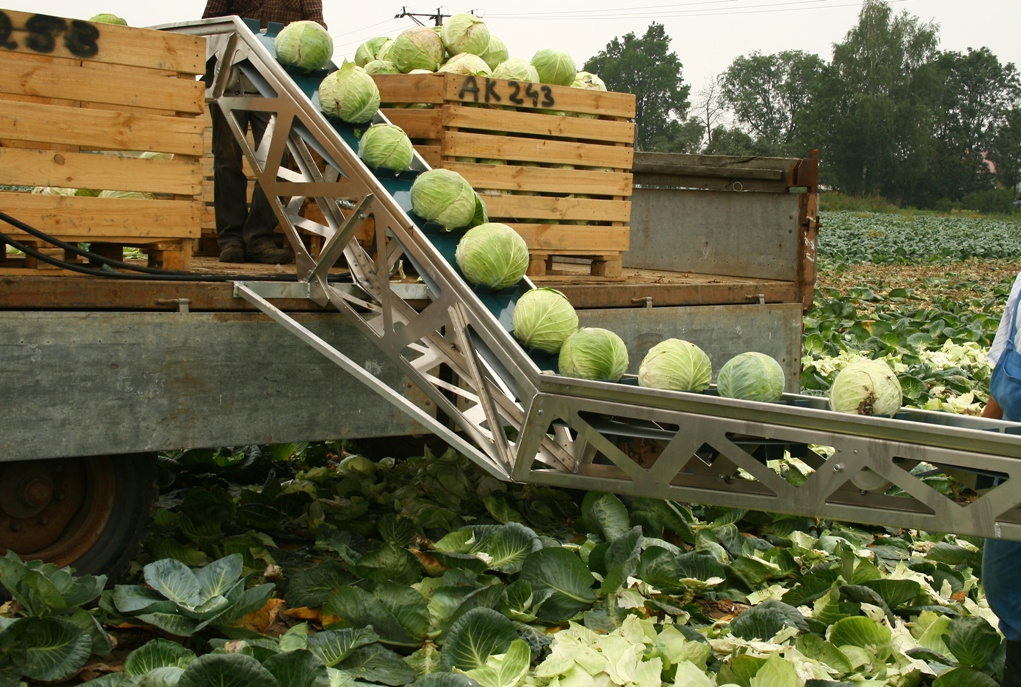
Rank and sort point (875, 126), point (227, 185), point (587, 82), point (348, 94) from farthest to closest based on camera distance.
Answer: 1. point (875, 126)
2. point (587, 82)
3. point (227, 185)
4. point (348, 94)

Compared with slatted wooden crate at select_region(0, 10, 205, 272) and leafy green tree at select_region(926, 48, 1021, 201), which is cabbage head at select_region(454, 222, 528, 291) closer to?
slatted wooden crate at select_region(0, 10, 205, 272)

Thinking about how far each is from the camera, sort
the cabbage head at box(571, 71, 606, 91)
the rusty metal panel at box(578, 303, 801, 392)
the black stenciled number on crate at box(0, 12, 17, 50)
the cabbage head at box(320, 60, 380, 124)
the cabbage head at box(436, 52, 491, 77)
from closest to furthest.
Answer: the black stenciled number on crate at box(0, 12, 17, 50) → the cabbage head at box(320, 60, 380, 124) → the rusty metal panel at box(578, 303, 801, 392) → the cabbage head at box(436, 52, 491, 77) → the cabbage head at box(571, 71, 606, 91)

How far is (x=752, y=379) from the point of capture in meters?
3.43

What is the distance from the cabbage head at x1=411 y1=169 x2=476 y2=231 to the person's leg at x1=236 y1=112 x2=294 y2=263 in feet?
4.09

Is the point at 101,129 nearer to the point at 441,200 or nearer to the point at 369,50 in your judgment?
the point at 441,200

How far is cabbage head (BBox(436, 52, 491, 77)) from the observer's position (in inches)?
227

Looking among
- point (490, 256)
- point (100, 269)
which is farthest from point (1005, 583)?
point (100, 269)

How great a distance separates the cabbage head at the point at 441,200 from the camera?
4422 mm

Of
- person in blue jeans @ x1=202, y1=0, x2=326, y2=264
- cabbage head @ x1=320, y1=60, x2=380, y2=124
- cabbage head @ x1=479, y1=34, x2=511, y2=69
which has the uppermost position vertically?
cabbage head @ x1=479, y1=34, x2=511, y2=69

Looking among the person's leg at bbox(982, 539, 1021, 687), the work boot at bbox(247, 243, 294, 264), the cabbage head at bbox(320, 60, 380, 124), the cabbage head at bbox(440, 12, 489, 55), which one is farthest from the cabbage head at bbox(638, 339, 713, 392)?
the cabbage head at bbox(440, 12, 489, 55)

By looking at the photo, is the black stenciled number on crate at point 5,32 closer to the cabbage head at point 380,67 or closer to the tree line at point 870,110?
the cabbage head at point 380,67

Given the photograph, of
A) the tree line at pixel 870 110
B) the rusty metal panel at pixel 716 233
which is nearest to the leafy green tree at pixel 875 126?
the tree line at pixel 870 110

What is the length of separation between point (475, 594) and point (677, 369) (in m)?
1.04

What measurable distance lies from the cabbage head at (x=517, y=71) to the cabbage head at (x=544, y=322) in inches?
89.7
